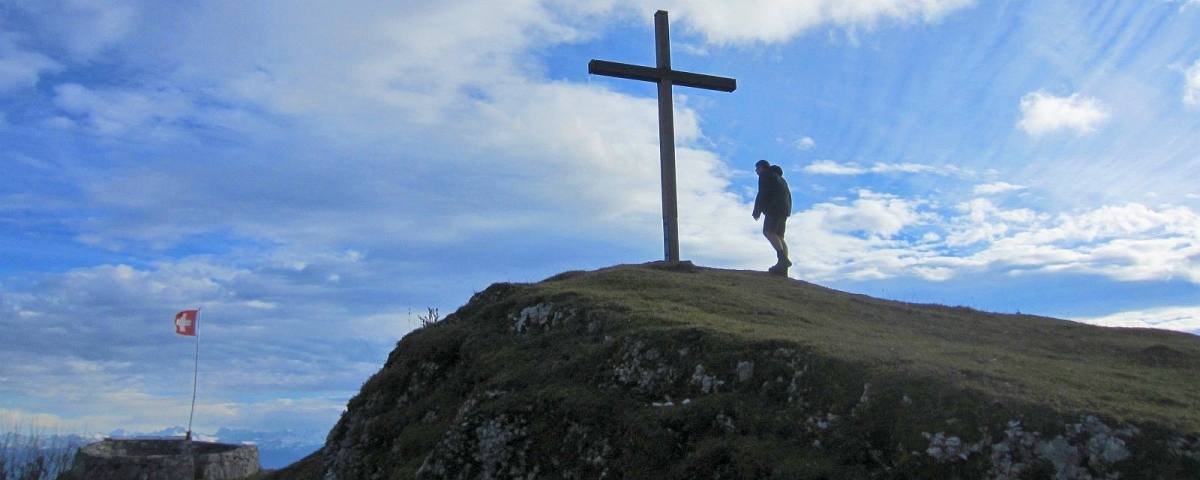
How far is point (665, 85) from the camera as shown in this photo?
17.6 m

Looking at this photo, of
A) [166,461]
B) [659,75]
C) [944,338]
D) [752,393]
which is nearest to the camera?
[752,393]

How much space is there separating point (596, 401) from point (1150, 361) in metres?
6.45

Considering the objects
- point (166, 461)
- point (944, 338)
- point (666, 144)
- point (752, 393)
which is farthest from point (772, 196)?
point (166, 461)

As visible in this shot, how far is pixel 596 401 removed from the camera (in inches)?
372

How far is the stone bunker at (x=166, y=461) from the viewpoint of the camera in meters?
15.7

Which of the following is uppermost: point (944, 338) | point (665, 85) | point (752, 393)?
point (665, 85)

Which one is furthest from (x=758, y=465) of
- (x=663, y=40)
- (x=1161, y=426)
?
(x=663, y=40)

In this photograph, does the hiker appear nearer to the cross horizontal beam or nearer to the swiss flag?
the cross horizontal beam

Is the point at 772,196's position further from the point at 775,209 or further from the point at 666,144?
the point at 666,144

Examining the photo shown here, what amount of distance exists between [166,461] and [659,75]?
36.3 ft

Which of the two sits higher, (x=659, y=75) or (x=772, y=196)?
(x=659, y=75)

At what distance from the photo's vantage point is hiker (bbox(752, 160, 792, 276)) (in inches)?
645

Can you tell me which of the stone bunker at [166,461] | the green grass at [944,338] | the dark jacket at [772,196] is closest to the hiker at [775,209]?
the dark jacket at [772,196]

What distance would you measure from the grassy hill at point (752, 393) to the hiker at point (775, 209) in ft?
7.75
